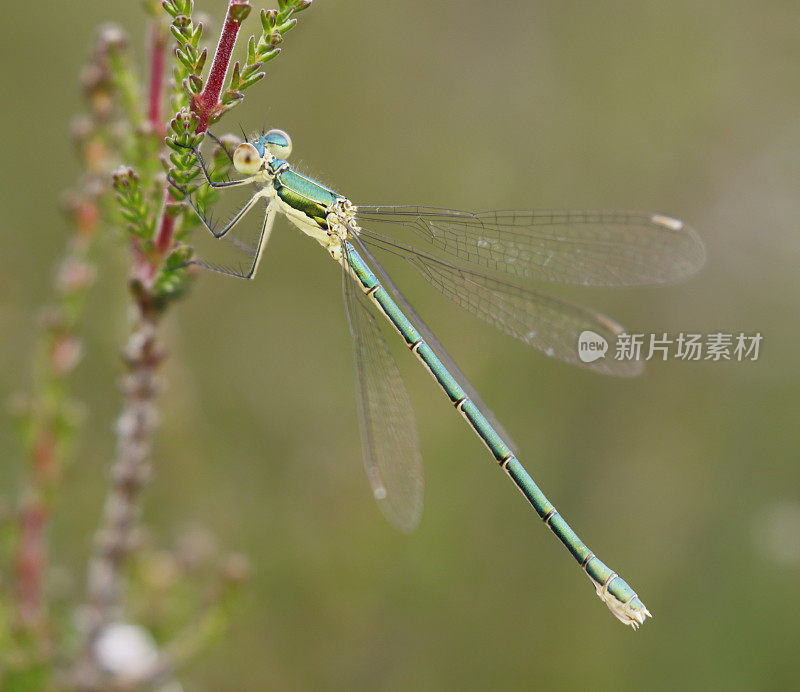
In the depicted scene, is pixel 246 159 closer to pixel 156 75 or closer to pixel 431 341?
pixel 156 75

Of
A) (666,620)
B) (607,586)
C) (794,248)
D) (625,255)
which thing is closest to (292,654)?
(607,586)

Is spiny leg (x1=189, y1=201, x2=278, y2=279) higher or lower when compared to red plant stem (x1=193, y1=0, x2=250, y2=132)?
higher

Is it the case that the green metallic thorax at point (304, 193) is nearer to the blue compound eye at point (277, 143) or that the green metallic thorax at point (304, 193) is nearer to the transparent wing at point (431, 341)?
the blue compound eye at point (277, 143)

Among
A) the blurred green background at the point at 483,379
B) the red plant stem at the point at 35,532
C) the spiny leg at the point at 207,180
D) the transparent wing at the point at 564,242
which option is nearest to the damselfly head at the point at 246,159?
the spiny leg at the point at 207,180

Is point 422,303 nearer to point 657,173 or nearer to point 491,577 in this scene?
point 491,577

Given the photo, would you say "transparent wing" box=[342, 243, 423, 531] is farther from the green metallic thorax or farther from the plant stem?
the plant stem

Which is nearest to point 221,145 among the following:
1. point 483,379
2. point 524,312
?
point 524,312

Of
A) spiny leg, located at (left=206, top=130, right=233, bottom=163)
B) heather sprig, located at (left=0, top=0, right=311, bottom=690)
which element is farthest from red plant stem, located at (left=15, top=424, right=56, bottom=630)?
spiny leg, located at (left=206, top=130, right=233, bottom=163)
